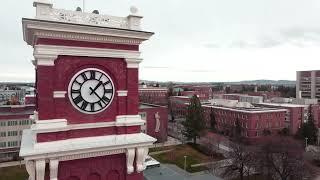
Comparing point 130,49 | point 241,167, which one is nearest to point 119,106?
point 130,49

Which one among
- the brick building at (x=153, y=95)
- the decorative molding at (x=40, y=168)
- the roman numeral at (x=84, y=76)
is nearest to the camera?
the decorative molding at (x=40, y=168)

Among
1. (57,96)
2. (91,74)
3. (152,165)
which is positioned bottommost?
(152,165)

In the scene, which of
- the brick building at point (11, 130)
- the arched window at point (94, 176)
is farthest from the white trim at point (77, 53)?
the brick building at point (11, 130)

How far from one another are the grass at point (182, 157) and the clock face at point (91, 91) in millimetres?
34632

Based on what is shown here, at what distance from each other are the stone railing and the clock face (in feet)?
4.74

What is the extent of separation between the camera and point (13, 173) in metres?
40.2

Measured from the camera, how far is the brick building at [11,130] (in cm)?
4591

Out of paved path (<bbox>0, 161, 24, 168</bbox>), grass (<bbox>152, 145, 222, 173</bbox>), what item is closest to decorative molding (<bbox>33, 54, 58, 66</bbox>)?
grass (<bbox>152, 145, 222, 173</bbox>)

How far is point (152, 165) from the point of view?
90.4ft

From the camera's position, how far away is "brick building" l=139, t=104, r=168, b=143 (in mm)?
57406

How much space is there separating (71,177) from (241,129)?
58108 millimetres

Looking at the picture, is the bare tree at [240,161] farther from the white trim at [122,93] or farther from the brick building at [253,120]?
the white trim at [122,93]

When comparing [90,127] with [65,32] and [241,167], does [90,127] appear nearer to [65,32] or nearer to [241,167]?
[65,32]

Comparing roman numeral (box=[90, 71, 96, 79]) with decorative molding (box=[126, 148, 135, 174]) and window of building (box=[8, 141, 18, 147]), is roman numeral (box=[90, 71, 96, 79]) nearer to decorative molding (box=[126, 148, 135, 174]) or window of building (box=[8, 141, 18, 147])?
decorative molding (box=[126, 148, 135, 174])
